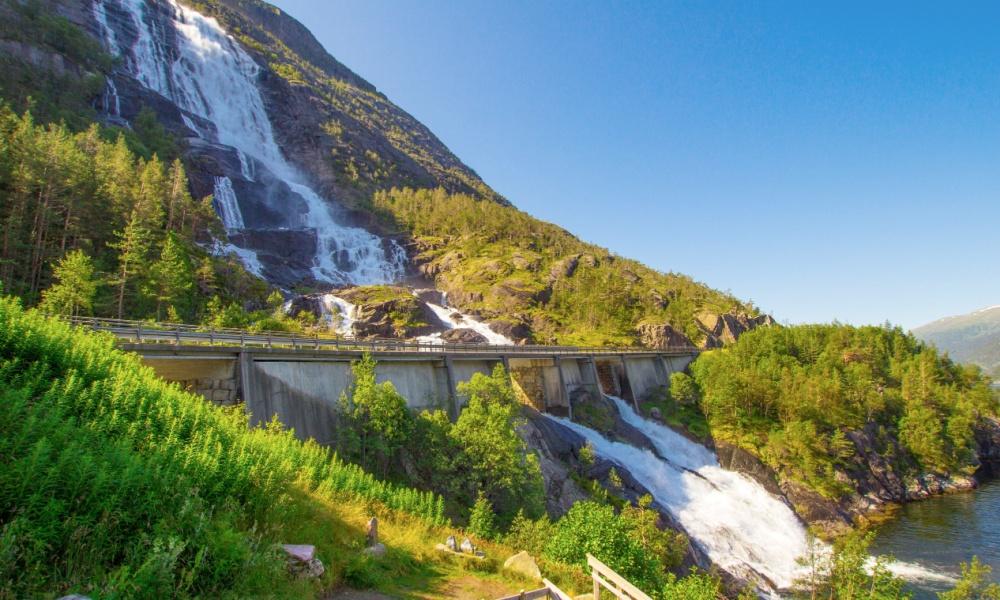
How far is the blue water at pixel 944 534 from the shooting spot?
117 ft

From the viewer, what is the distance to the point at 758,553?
123ft

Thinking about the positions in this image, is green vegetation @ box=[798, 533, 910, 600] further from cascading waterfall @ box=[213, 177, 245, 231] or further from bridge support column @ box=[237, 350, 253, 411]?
cascading waterfall @ box=[213, 177, 245, 231]

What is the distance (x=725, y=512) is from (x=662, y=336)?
52.8 meters

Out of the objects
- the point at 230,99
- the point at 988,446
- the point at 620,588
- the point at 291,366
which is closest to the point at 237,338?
the point at 291,366

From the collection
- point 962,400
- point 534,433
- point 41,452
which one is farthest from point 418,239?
point 41,452

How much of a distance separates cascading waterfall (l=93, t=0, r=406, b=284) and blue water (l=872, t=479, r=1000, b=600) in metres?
88.5

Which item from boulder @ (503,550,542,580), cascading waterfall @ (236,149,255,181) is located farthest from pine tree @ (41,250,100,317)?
cascading waterfall @ (236,149,255,181)

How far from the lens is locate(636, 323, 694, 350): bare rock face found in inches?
3580

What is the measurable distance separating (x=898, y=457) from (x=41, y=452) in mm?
77845

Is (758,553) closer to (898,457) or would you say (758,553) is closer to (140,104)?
(898,457)

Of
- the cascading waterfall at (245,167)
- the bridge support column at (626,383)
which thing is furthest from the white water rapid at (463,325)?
the cascading waterfall at (245,167)

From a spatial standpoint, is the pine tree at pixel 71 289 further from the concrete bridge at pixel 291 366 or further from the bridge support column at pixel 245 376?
the bridge support column at pixel 245 376

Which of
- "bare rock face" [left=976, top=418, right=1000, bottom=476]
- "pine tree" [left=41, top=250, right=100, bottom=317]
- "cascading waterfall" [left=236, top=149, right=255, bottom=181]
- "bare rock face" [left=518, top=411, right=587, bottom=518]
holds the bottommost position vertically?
"bare rock face" [left=976, top=418, right=1000, bottom=476]

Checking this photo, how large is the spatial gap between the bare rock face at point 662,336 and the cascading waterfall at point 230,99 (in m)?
55.1
